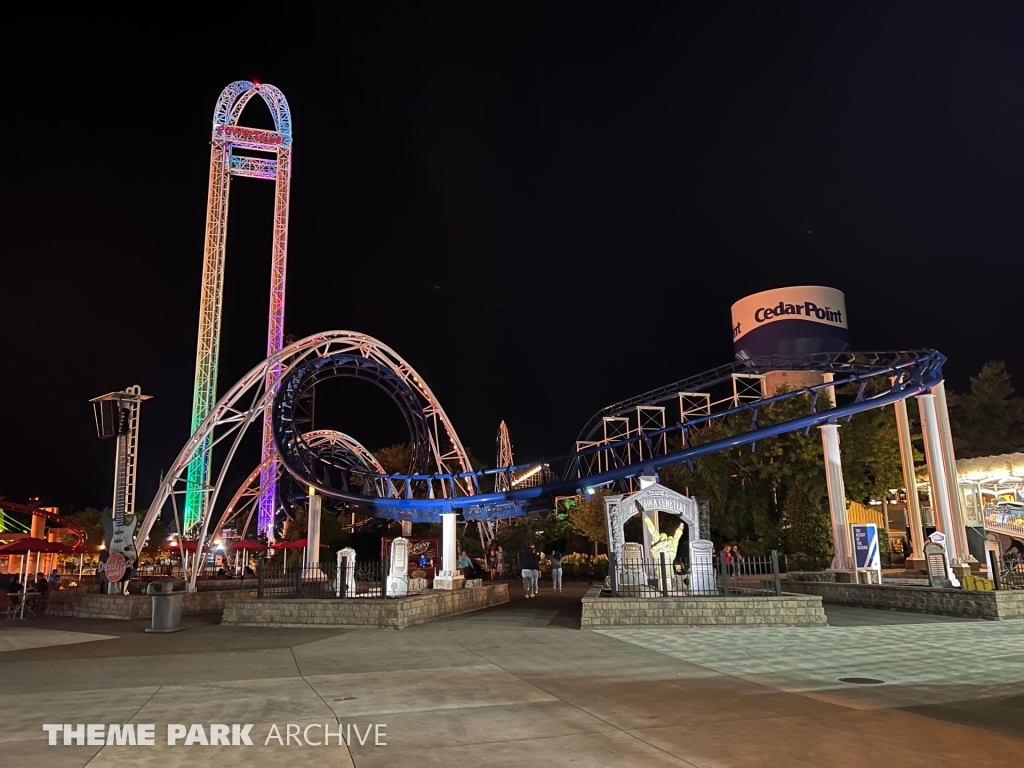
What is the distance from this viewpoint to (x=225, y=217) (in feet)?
202

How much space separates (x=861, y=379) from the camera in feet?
82.7

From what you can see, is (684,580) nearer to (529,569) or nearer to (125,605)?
(529,569)

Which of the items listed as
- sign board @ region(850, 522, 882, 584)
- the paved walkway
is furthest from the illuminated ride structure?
the paved walkway

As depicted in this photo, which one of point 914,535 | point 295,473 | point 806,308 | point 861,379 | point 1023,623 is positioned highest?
point 806,308

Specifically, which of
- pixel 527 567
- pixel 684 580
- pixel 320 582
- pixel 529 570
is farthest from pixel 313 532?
pixel 684 580

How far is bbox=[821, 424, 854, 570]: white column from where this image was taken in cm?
2323

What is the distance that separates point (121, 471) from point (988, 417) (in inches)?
2047

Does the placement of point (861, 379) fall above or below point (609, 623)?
above

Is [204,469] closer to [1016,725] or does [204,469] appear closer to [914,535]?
[914,535]

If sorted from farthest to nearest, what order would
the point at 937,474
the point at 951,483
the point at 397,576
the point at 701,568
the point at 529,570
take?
the point at 529,570, the point at 951,483, the point at 937,474, the point at 397,576, the point at 701,568

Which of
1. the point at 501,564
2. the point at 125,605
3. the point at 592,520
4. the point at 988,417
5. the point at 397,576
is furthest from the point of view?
the point at 988,417

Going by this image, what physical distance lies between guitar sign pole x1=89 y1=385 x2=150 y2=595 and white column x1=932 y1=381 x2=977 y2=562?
2569cm

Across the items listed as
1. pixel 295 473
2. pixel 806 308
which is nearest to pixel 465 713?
pixel 295 473

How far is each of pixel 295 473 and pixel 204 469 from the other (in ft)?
101
